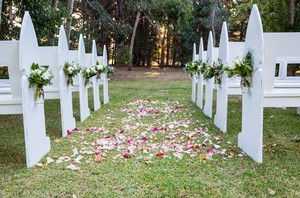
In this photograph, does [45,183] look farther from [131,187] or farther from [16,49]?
[16,49]

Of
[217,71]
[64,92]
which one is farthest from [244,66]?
[64,92]

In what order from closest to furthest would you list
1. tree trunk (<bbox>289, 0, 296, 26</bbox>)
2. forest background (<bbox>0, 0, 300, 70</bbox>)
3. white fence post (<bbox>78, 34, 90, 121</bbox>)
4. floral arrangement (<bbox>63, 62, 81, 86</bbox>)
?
floral arrangement (<bbox>63, 62, 81, 86</bbox>)
white fence post (<bbox>78, 34, 90, 121</bbox>)
forest background (<bbox>0, 0, 300, 70</bbox>)
tree trunk (<bbox>289, 0, 296, 26</bbox>)

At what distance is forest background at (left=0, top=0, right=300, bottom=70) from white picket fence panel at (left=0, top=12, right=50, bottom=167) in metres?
1.86

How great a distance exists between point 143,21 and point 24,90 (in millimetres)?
20933

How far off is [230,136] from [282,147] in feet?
2.35

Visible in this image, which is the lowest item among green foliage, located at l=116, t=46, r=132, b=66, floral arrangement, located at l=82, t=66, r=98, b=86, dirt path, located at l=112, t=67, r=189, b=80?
dirt path, located at l=112, t=67, r=189, b=80

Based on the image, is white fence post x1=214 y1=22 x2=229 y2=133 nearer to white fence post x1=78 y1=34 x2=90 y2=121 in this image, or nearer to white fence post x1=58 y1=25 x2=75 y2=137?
white fence post x1=58 y1=25 x2=75 y2=137

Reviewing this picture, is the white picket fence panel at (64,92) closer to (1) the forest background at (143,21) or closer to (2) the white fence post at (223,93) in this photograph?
(1) the forest background at (143,21)

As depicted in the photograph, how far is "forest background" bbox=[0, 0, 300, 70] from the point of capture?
6707 millimetres

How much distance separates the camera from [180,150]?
3.30 m

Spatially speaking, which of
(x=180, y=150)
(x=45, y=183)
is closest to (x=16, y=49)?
(x=45, y=183)

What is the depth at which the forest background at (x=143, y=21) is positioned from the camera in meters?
6.71

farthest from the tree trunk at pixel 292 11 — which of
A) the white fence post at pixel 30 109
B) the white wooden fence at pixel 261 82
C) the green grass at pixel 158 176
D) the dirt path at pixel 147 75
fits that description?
the white fence post at pixel 30 109

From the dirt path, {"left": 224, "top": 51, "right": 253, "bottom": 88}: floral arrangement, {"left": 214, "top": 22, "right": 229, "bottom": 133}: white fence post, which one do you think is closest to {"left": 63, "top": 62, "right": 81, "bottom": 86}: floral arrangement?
{"left": 214, "top": 22, "right": 229, "bottom": 133}: white fence post
